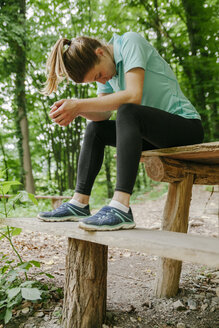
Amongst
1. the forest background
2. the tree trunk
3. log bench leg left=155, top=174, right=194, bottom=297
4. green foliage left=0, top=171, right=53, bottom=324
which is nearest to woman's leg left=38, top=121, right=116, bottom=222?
green foliage left=0, top=171, right=53, bottom=324

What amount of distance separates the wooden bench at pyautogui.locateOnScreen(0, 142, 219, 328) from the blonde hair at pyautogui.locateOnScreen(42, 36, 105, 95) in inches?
30.1

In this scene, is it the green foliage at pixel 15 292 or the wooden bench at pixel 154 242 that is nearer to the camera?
the wooden bench at pixel 154 242

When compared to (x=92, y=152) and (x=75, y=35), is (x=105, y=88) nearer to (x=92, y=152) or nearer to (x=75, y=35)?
(x=92, y=152)

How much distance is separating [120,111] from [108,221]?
670 millimetres

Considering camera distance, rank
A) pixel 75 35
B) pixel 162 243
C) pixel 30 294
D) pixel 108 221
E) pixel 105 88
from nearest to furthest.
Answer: pixel 162 243 → pixel 108 221 → pixel 30 294 → pixel 105 88 → pixel 75 35

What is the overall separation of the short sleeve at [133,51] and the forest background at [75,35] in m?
5.55

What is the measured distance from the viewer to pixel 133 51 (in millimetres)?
1700

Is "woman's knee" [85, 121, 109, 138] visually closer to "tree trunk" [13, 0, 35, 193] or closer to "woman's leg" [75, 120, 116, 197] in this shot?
"woman's leg" [75, 120, 116, 197]

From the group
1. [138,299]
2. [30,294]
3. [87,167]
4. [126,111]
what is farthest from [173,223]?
[30,294]

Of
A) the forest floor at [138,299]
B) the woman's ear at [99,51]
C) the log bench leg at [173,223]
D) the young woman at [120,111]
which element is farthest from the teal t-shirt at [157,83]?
the forest floor at [138,299]

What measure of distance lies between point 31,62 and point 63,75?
9507 millimetres

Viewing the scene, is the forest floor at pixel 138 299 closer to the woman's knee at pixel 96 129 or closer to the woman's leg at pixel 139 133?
the woman's leg at pixel 139 133

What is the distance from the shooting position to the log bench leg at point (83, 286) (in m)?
1.76

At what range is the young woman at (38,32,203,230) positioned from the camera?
59.9 inches
